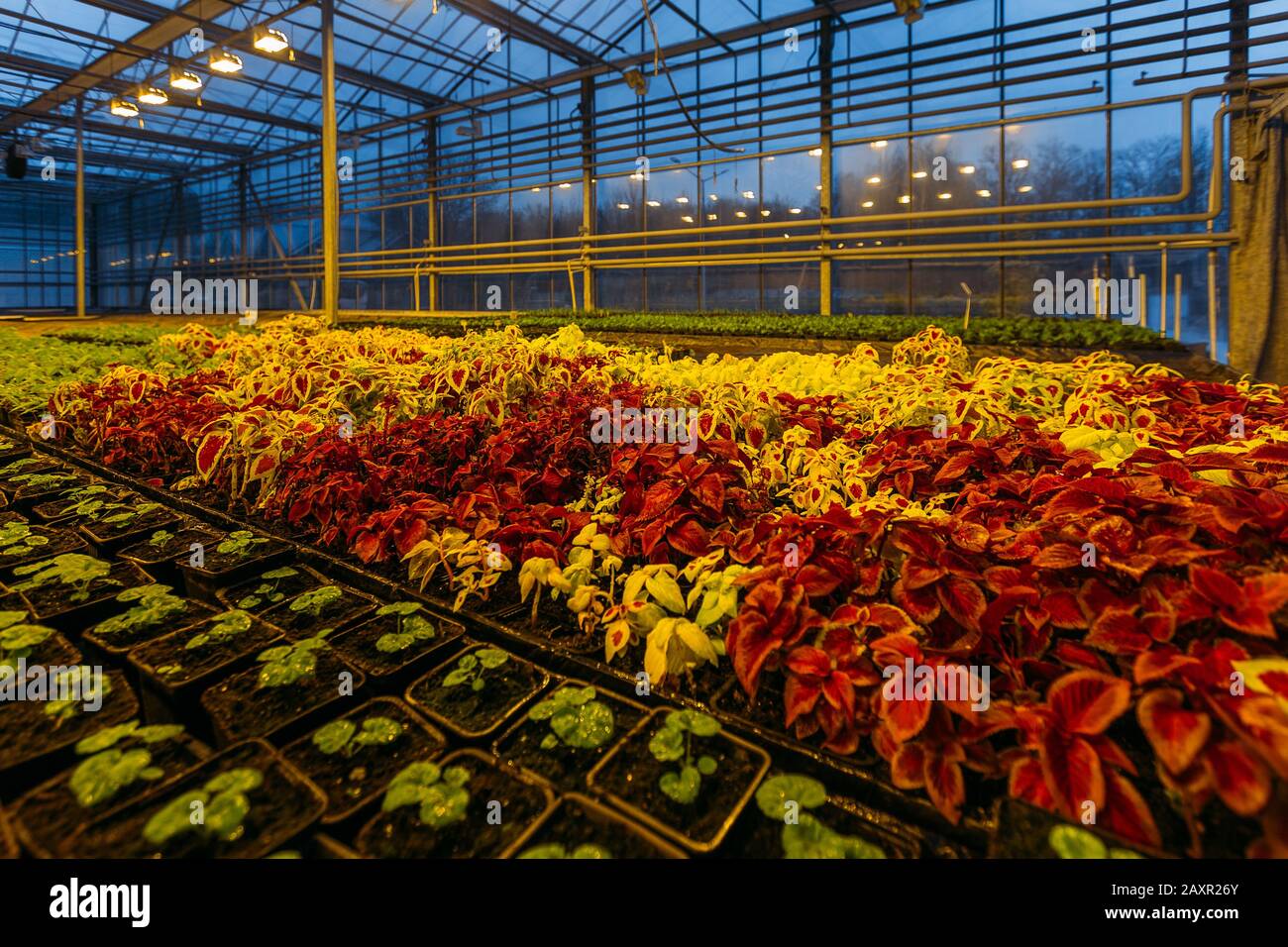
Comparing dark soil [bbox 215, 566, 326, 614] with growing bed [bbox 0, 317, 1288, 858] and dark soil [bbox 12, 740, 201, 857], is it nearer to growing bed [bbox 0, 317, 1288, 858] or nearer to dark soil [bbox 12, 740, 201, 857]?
growing bed [bbox 0, 317, 1288, 858]

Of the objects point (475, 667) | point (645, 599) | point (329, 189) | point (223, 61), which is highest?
point (223, 61)

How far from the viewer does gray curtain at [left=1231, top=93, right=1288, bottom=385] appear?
700 cm

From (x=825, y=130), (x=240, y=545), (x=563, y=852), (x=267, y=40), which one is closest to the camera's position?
(x=563, y=852)

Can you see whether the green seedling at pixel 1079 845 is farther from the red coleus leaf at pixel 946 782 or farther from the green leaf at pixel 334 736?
the green leaf at pixel 334 736

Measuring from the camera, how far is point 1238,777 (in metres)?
0.72

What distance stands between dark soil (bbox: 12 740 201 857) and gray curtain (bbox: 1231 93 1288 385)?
9.15 meters

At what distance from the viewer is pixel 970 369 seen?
379 centimetres

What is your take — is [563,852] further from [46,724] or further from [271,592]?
[271,592]

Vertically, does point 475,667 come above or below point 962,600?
below

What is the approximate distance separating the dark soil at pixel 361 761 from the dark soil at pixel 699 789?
11.8 inches

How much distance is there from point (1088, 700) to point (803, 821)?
41 cm

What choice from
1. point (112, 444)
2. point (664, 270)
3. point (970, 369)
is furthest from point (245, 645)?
point (664, 270)

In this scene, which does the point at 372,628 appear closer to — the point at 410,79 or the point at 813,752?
the point at 813,752

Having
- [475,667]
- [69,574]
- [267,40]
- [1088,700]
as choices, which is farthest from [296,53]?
[1088,700]
